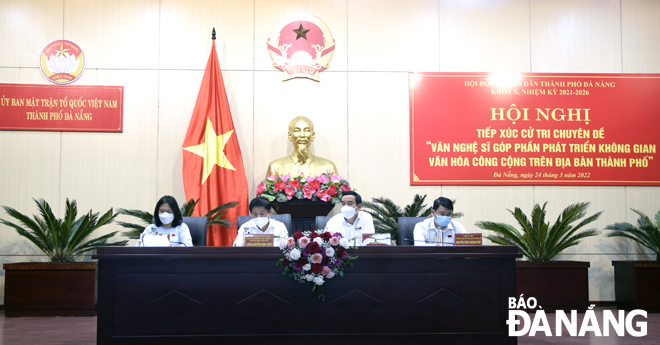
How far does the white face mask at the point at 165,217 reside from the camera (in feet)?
12.5

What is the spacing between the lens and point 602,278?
239 inches

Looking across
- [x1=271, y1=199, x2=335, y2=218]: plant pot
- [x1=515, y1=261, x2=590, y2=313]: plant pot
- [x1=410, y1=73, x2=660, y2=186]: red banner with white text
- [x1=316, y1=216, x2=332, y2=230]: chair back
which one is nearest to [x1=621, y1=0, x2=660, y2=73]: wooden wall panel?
[x1=410, y1=73, x2=660, y2=186]: red banner with white text

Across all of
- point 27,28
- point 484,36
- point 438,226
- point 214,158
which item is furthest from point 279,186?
point 27,28

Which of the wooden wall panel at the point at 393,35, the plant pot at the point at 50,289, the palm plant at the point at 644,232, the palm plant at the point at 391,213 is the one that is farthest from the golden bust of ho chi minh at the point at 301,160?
the palm plant at the point at 644,232

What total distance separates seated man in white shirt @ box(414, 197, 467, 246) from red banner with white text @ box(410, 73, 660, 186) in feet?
6.59

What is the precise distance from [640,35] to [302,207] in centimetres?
438

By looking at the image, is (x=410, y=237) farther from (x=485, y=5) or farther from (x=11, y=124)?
(x=11, y=124)

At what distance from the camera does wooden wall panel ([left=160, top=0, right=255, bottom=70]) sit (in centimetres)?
606

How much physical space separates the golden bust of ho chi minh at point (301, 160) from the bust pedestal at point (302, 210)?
466mm

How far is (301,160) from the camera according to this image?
5.61 metres

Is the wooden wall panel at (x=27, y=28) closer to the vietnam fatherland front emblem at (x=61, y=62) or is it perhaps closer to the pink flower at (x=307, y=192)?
the vietnam fatherland front emblem at (x=61, y=62)

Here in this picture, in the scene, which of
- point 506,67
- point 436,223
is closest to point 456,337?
point 436,223

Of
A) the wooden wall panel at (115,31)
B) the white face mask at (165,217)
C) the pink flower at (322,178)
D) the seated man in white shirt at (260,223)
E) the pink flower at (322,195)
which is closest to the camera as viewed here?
the white face mask at (165,217)

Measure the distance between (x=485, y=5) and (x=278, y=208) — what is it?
3372mm
